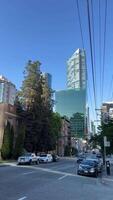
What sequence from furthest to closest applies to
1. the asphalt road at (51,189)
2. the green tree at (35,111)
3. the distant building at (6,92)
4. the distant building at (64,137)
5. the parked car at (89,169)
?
the distant building at (64,137) < the distant building at (6,92) < the green tree at (35,111) < the parked car at (89,169) < the asphalt road at (51,189)

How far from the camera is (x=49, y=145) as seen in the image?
8088cm

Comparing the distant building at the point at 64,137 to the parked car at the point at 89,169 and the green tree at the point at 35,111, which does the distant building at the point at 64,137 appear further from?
the parked car at the point at 89,169

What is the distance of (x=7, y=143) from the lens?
2630 inches

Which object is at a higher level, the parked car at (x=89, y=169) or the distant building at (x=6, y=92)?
the distant building at (x=6, y=92)

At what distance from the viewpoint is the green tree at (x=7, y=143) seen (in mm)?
66125

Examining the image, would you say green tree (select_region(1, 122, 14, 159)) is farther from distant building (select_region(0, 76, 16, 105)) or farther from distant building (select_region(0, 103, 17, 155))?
distant building (select_region(0, 76, 16, 105))

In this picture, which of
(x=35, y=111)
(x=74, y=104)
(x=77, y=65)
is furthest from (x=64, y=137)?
(x=77, y=65)

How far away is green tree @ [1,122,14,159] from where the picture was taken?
66.1m

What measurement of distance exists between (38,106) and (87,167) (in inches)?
1740

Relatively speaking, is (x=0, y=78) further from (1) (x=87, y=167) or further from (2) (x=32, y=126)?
(1) (x=87, y=167)

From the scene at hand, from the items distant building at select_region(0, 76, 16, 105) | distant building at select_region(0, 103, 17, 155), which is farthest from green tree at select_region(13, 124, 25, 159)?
distant building at select_region(0, 76, 16, 105)

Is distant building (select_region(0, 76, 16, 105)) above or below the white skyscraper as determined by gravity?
above

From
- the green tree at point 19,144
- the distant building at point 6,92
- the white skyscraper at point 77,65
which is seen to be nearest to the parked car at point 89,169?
the white skyscraper at point 77,65

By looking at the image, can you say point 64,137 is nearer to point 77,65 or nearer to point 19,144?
point 19,144
